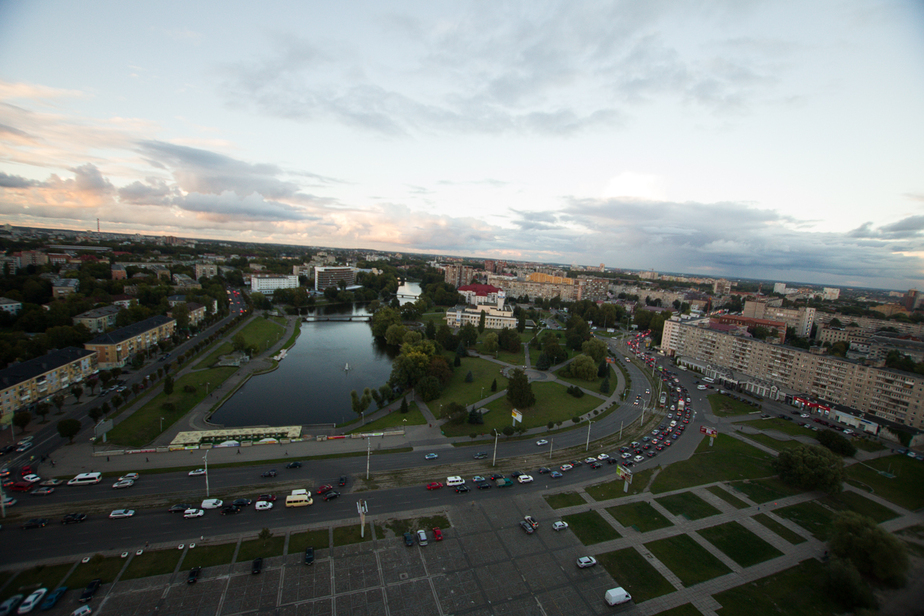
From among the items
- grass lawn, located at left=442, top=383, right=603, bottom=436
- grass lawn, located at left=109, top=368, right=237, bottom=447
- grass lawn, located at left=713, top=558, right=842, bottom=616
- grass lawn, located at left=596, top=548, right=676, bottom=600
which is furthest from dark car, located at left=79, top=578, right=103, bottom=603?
grass lawn, located at left=713, top=558, right=842, bottom=616

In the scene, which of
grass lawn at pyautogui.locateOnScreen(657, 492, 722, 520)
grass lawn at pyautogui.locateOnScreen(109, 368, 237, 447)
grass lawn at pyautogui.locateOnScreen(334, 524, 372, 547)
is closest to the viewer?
grass lawn at pyautogui.locateOnScreen(334, 524, 372, 547)

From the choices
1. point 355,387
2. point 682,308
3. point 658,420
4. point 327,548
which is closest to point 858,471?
point 658,420

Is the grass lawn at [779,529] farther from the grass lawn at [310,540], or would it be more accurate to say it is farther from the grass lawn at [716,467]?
the grass lawn at [310,540]

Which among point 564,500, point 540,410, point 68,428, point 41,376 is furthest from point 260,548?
point 41,376

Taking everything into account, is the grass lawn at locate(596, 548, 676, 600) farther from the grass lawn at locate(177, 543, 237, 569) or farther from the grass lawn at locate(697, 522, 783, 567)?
the grass lawn at locate(177, 543, 237, 569)

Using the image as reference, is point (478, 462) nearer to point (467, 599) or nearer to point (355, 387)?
point (467, 599)

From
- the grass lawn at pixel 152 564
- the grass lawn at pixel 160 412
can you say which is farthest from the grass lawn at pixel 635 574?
the grass lawn at pixel 160 412

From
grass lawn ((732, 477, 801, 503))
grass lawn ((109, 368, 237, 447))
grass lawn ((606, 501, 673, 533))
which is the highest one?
grass lawn ((732, 477, 801, 503))
